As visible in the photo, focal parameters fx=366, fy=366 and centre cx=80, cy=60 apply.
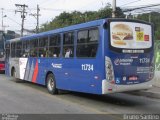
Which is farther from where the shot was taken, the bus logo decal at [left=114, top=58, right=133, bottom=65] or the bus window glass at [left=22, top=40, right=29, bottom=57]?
the bus window glass at [left=22, top=40, right=29, bottom=57]

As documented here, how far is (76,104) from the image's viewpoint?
41.8ft

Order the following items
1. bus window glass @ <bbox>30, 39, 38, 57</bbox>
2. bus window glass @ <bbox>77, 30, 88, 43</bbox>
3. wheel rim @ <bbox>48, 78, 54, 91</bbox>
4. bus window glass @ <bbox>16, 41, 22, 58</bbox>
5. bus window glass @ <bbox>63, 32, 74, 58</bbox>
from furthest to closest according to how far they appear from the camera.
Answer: bus window glass @ <bbox>16, 41, 22, 58</bbox>, bus window glass @ <bbox>30, 39, 38, 57</bbox>, wheel rim @ <bbox>48, 78, 54, 91</bbox>, bus window glass @ <bbox>63, 32, 74, 58</bbox>, bus window glass @ <bbox>77, 30, 88, 43</bbox>

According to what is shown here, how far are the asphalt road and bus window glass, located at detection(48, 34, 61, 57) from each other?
70.0 inches

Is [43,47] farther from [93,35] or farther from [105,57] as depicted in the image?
[105,57]

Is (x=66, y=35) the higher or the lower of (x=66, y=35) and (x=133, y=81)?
the higher

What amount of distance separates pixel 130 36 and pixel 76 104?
9.85 feet

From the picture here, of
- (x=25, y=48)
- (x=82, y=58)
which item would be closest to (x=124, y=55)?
(x=82, y=58)

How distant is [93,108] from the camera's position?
38.9ft

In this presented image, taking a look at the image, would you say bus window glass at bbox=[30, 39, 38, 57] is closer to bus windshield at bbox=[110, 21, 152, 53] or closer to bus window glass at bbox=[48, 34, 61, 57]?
bus window glass at bbox=[48, 34, 61, 57]

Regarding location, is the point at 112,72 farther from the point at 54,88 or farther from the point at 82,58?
the point at 54,88

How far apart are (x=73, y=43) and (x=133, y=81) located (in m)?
2.91

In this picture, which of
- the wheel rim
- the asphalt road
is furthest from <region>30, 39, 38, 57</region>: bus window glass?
the asphalt road

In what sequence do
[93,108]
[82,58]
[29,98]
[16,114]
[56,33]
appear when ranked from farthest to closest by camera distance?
[56,33] < [29,98] < [82,58] < [93,108] < [16,114]

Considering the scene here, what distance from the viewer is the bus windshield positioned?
12195 mm
